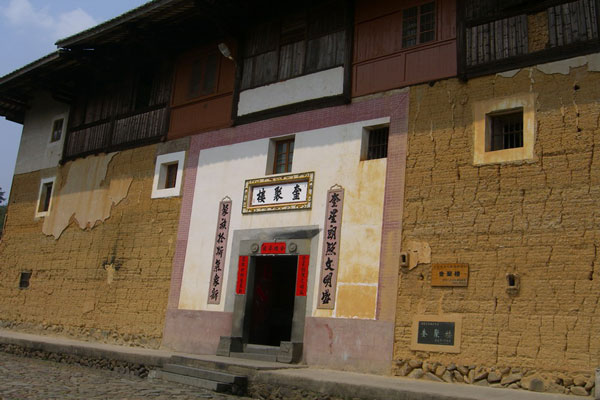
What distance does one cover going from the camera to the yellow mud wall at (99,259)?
1305cm

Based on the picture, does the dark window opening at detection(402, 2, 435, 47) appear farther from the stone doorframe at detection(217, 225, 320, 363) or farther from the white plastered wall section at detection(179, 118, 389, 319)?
the stone doorframe at detection(217, 225, 320, 363)

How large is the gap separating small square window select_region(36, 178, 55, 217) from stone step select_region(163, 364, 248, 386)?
854 cm

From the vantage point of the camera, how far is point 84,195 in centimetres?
1541

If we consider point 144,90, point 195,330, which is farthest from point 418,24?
point 144,90

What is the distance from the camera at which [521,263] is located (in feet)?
27.0

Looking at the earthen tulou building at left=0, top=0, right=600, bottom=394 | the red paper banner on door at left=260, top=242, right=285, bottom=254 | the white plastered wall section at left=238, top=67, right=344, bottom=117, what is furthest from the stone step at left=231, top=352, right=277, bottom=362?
the white plastered wall section at left=238, top=67, right=344, bottom=117

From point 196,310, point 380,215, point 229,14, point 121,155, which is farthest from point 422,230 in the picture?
point 121,155

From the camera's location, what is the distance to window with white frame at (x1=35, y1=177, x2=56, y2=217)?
16641 mm

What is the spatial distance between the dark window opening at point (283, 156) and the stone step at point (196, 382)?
13.8 feet

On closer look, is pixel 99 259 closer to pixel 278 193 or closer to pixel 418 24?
pixel 278 193

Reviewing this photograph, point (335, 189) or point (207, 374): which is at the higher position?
point (335, 189)

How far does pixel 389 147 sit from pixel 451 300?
2735 millimetres

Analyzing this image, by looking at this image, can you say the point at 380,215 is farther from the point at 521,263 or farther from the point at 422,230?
the point at 521,263

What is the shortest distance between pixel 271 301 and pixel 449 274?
4.23m
